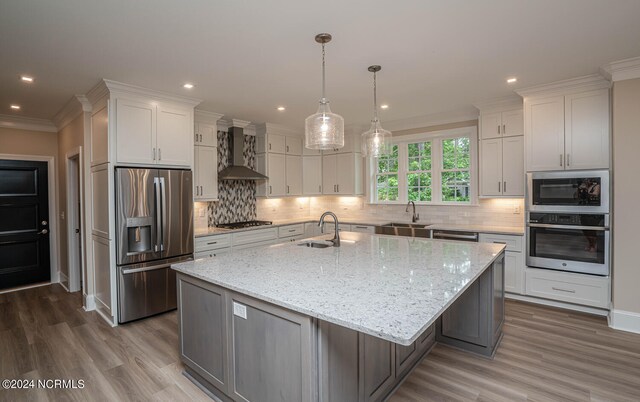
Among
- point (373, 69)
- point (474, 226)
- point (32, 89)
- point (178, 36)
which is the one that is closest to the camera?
point (178, 36)

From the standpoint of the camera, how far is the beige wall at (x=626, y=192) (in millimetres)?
3076

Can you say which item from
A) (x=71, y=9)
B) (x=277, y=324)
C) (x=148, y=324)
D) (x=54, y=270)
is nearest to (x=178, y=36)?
(x=71, y=9)

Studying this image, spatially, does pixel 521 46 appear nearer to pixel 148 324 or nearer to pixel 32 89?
pixel 148 324

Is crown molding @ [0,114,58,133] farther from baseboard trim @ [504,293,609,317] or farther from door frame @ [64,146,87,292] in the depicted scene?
baseboard trim @ [504,293,609,317]

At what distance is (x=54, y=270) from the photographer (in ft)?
16.7

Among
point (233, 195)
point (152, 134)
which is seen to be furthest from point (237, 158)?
point (152, 134)

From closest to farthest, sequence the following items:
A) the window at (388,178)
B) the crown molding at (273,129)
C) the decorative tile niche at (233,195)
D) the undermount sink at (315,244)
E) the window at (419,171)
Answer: the undermount sink at (315,244) → the decorative tile niche at (233,195) → the window at (419,171) → the crown molding at (273,129) → the window at (388,178)

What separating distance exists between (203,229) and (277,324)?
3408 millimetres

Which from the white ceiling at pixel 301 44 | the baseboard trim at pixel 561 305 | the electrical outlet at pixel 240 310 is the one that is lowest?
the baseboard trim at pixel 561 305

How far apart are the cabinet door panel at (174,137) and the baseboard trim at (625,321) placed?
491 centimetres

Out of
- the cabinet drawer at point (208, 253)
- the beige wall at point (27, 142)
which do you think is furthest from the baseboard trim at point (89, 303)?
the beige wall at point (27, 142)

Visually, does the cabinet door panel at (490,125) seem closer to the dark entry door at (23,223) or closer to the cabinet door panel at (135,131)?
the cabinet door panel at (135,131)

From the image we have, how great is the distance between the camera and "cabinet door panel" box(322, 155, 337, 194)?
19.7 ft

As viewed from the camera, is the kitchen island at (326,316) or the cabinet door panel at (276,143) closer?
the kitchen island at (326,316)
